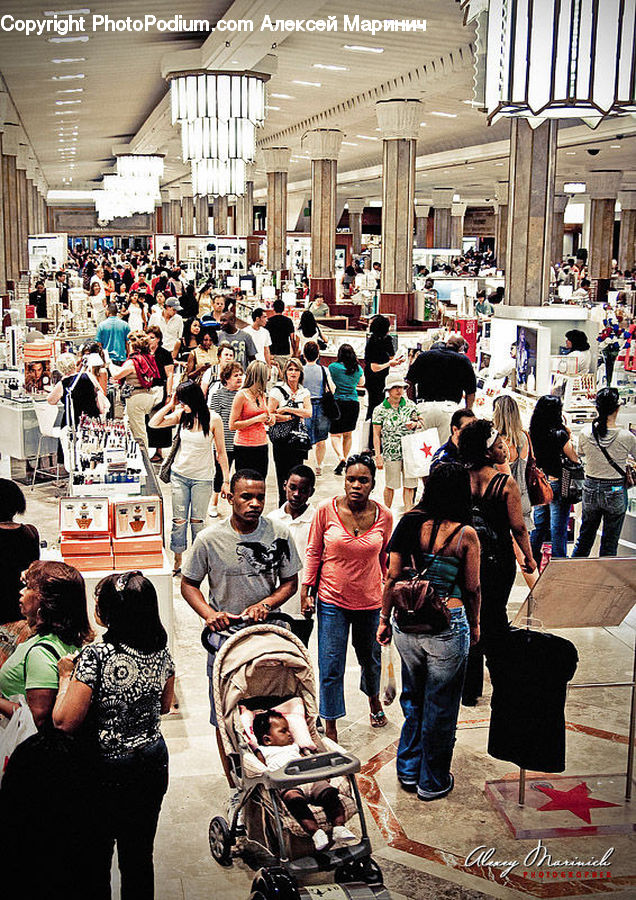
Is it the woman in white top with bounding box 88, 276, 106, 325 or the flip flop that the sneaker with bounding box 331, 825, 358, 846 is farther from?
the woman in white top with bounding box 88, 276, 106, 325

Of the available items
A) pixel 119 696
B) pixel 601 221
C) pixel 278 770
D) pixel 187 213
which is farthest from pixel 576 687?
pixel 187 213

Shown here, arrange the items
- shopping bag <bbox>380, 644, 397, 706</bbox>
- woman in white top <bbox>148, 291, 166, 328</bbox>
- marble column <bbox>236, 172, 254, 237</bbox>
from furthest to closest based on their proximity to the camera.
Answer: marble column <bbox>236, 172, 254, 237</bbox>
woman in white top <bbox>148, 291, 166, 328</bbox>
shopping bag <bbox>380, 644, 397, 706</bbox>

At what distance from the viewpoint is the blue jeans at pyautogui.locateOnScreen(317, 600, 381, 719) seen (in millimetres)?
4984

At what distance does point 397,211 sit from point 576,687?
1700 cm

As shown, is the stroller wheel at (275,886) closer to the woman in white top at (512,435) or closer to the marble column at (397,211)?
the woman in white top at (512,435)

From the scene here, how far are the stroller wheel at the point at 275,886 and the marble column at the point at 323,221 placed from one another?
23519 mm

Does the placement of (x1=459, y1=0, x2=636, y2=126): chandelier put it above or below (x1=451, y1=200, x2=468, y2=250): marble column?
below

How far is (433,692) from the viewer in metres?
4.49

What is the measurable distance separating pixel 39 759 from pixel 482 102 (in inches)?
107

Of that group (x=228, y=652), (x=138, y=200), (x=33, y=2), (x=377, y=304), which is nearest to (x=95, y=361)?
(x=33, y=2)

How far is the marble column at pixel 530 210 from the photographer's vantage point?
40.1 ft

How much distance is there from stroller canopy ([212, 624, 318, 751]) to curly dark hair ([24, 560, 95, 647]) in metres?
0.67

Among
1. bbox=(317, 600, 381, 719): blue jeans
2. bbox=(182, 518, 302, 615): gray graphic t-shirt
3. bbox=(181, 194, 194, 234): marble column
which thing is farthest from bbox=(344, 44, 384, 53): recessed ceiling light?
bbox=(181, 194, 194, 234): marble column

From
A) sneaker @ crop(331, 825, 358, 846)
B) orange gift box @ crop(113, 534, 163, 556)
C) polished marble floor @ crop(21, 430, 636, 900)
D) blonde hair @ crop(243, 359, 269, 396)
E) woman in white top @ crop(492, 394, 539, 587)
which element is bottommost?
polished marble floor @ crop(21, 430, 636, 900)
